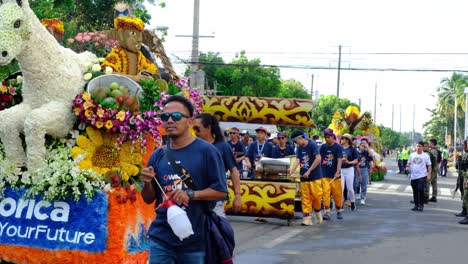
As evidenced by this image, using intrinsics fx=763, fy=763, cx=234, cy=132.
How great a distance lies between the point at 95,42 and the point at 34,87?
1.78 m

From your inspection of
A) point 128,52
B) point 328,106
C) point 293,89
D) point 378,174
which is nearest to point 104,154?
point 128,52

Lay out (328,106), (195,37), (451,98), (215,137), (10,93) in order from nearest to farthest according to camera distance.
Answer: (10,93) → (215,137) → (195,37) → (328,106) → (451,98)

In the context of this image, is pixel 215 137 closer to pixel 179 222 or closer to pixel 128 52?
pixel 128 52

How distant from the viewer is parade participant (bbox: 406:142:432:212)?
59.7 ft

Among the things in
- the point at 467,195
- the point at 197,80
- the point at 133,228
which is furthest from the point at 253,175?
the point at 197,80

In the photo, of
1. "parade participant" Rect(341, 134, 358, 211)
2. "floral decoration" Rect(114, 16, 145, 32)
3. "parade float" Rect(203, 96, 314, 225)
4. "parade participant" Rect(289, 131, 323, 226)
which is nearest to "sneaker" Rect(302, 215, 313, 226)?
"parade participant" Rect(289, 131, 323, 226)

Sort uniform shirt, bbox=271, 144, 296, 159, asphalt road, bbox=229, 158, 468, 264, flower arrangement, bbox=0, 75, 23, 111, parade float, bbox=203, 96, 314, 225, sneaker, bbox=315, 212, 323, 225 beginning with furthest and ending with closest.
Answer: uniform shirt, bbox=271, 144, 296, 159, sneaker, bbox=315, 212, 323, 225, parade float, bbox=203, 96, 314, 225, asphalt road, bbox=229, 158, 468, 264, flower arrangement, bbox=0, 75, 23, 111

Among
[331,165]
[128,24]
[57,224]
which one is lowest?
[57,224]

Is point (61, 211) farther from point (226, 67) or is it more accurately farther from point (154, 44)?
point (226, 67)

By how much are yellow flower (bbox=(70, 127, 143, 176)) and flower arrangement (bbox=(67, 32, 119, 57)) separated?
144 centimetres

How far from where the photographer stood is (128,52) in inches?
347

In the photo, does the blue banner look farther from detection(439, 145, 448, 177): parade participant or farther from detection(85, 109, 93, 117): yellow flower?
detection(439, 145, 448, 177): parade participant

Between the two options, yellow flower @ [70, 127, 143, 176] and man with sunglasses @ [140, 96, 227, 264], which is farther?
yellow flower @ [70, 127, 143, 176]

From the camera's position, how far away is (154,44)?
10406 mm
